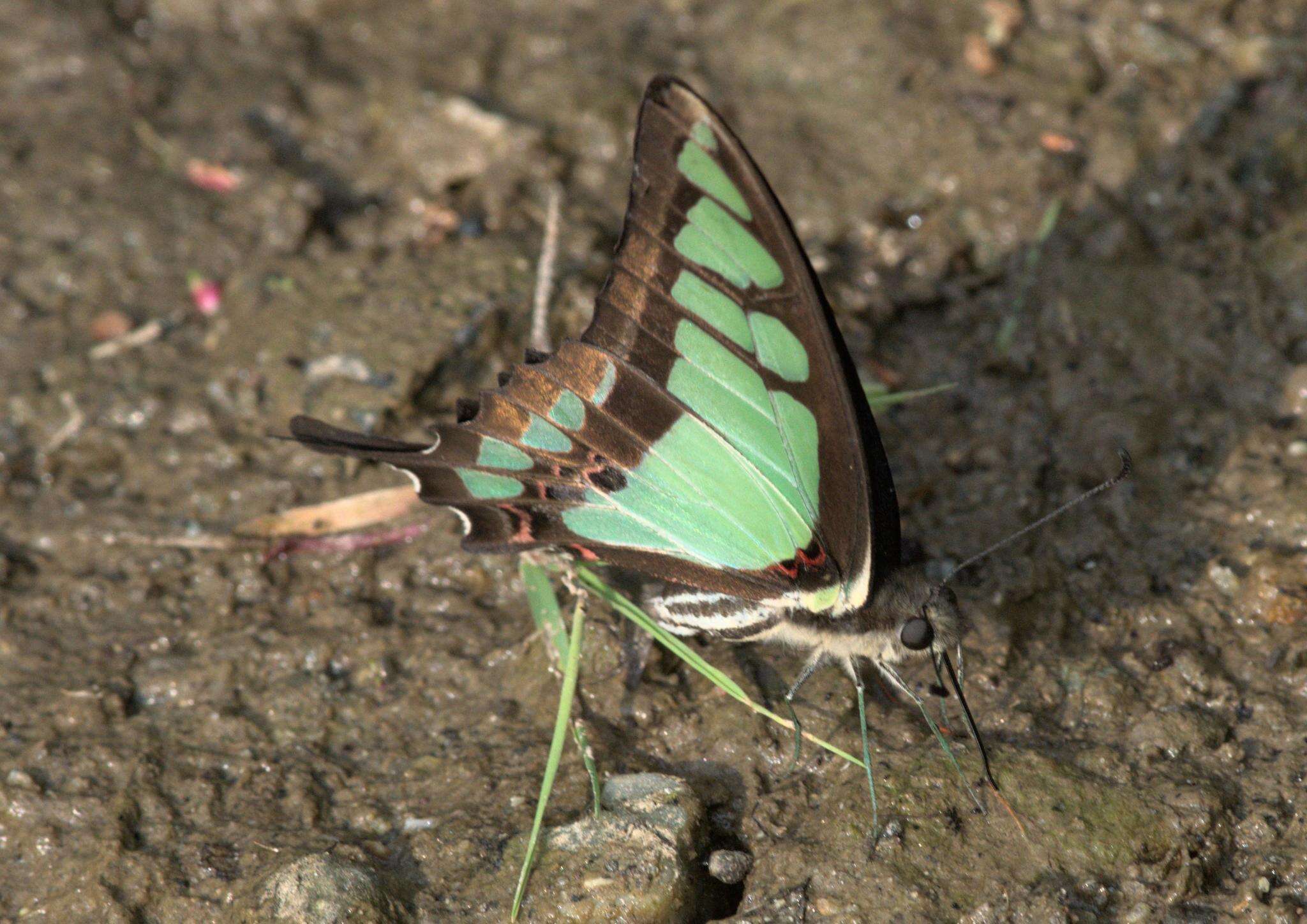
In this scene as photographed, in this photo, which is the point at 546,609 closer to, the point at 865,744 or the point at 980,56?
the point at 865,744

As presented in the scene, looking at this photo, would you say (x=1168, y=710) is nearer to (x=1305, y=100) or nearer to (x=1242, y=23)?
(x=1305, y=100)

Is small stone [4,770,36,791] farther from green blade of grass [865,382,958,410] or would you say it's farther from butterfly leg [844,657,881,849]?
green blade of grass [865,382,958,410]

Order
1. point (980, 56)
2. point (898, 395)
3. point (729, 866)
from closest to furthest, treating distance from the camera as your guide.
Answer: point (729, 866) < point (898, 395) < point (980, 56)

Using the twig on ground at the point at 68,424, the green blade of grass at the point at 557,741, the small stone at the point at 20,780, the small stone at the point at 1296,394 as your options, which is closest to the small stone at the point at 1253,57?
the small stone at the point at 1296,394

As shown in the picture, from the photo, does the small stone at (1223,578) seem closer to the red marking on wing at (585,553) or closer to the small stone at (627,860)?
the small stone at (627,860)

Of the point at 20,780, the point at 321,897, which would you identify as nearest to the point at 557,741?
the point at 321,897

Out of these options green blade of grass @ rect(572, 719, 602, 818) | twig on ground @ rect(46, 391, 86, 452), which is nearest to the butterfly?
green blade of grass @ rect(572, 719, 602, 818)
